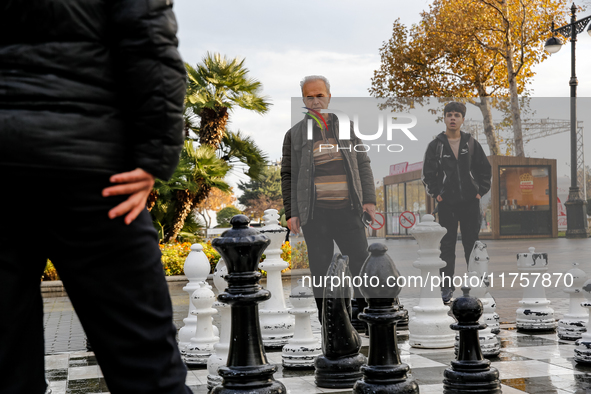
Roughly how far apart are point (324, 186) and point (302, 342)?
4.27ft

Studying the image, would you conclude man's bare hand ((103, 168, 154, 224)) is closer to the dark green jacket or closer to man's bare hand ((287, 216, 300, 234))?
the dark green jacket

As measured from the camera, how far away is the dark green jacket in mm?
4496

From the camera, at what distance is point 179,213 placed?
14992 mm

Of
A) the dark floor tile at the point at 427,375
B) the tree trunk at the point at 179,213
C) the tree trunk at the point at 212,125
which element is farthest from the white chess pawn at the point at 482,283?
the tree trunk at the point at 212,125

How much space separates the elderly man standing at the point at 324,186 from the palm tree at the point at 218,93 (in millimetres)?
11410

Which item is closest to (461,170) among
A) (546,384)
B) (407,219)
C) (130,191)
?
(407,219)

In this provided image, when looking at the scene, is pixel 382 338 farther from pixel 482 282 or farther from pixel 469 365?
pixel 482 282

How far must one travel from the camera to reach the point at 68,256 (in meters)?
1.29

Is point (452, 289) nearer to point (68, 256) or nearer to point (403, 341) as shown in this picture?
point (403, 341)

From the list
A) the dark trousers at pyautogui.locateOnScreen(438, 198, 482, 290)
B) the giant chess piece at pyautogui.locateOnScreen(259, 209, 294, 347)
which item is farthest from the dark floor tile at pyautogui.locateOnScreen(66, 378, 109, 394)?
the dark trousers at pyautogui.locateOnScreen(438, 198, 482, 290)

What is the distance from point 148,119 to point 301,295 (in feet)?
8.31

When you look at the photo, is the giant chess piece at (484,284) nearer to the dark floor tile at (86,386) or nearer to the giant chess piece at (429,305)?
the giant chess piece at (429,305)

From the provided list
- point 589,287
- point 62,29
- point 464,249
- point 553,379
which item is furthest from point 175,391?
point 464,249

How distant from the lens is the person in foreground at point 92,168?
1256 millimetres
